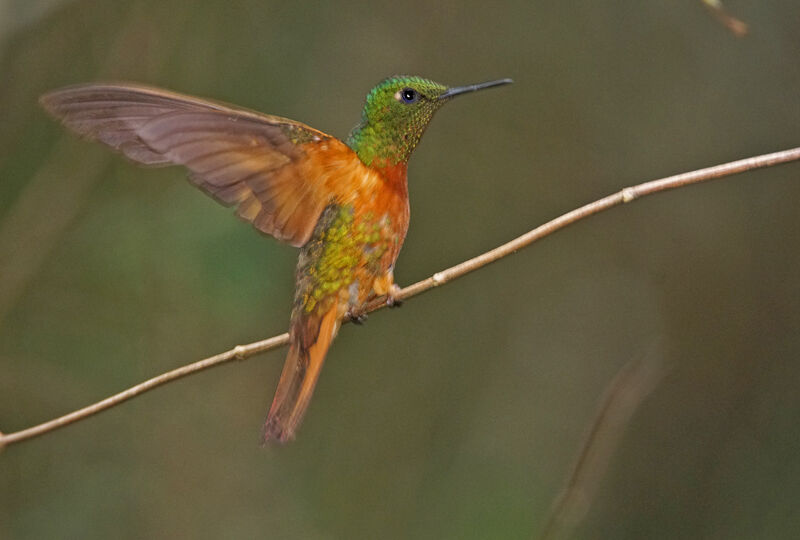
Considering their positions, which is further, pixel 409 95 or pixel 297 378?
pixel 409 95

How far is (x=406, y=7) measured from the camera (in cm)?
500

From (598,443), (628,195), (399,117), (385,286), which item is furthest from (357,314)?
(628,195)

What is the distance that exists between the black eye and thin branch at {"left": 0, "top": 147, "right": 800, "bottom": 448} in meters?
0.58

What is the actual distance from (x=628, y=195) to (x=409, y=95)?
2.59 feet

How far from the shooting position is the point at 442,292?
533cm

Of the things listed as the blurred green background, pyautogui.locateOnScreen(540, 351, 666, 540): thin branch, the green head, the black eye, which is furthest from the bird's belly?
the blurred green background

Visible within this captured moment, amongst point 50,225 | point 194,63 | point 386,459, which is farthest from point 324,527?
point 194,63

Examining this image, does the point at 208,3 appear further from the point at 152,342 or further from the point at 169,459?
the point at 169,459

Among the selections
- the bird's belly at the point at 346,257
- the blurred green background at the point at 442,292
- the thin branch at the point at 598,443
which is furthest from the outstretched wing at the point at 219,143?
the blurred green background at the point at 442,292

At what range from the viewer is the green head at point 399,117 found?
8.38 ft

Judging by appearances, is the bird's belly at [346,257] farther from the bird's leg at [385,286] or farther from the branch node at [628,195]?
the branch node at [628,195]

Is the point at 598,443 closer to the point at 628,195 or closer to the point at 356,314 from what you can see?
the point at 356,314

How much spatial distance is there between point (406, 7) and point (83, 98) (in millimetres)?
3207

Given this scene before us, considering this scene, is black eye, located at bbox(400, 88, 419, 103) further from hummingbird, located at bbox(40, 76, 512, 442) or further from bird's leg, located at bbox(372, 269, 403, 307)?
bird's leg, located at bbox(372, 269, 403, 307)
